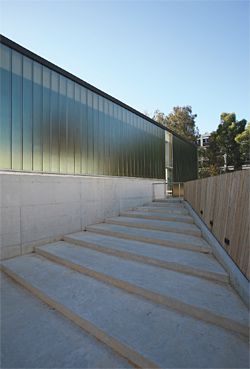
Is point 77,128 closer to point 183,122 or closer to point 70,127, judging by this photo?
point 70,127

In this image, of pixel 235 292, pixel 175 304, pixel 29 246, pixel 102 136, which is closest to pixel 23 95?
pixel 102 136

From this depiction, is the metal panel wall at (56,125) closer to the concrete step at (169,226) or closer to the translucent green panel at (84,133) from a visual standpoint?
the translucent green panel at (84,133)

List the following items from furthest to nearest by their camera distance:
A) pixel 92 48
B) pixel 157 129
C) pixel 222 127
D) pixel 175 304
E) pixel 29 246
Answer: pixel 222 127 < pixel 157 129 < pixel 92 48 < pixel 29 246 < pixel 175 304

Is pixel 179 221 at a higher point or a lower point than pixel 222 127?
lower

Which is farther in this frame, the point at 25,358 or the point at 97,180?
the point at 97,180

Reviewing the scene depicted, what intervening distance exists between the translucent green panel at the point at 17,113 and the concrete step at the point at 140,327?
106 inches

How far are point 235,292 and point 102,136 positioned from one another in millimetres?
5972

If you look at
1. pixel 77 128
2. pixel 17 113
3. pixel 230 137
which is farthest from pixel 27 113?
pixel 230 137

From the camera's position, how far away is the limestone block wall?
4.30 meters

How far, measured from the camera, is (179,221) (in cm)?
604

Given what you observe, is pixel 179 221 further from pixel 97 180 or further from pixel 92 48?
pixel 92 48

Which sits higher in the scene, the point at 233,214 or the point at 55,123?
the point at 55,123

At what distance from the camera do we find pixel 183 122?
25703mm

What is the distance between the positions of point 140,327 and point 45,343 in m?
1.01
